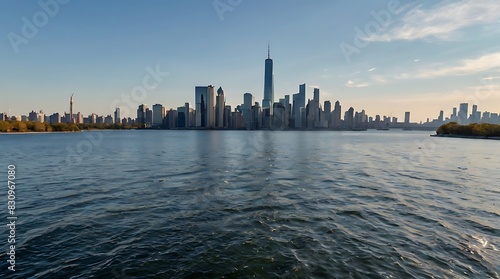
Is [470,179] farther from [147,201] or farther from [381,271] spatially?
[147,201]

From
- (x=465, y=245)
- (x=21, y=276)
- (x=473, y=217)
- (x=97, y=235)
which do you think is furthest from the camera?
(x=473, y=217)

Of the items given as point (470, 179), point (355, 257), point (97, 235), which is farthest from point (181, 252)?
point (470, 179)

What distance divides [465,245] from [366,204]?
28.3 feet

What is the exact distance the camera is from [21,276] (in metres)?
11.7

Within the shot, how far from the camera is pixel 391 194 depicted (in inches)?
1077

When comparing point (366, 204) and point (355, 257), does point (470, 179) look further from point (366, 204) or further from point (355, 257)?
point (355, 257)

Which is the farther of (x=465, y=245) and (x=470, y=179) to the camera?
(x=470, y=179)

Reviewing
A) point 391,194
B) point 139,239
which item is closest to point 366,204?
point 391,194

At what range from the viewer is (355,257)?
13.6 metres

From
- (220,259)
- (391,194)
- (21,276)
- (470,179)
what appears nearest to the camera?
(21,276)

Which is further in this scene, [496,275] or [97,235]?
[97,235]

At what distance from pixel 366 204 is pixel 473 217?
7.74 meters

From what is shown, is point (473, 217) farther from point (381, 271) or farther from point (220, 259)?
point (220, 259)

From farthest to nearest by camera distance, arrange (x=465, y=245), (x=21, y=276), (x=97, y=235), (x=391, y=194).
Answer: (x=391, y=194) → (x=97, y=235) → (x=465, y=245) → (x=21, y=276)
